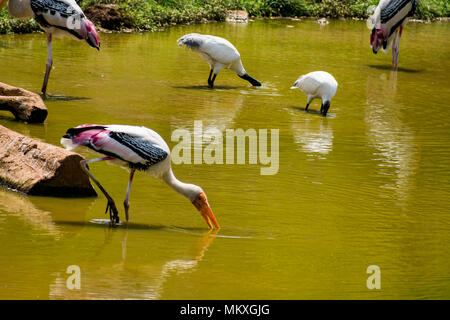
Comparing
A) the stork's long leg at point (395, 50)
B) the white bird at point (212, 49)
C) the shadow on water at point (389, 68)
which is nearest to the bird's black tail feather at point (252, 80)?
the white bird at point (212, 49)

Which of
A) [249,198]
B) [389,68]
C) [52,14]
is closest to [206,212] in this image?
[249,198]

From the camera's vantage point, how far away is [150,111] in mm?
10500

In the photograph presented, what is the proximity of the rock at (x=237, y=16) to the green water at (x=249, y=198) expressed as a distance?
7.80 meters

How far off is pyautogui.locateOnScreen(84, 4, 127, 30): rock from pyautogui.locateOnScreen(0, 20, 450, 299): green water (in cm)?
337

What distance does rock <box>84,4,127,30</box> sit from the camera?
59.6 ft

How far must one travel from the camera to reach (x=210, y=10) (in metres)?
21.9

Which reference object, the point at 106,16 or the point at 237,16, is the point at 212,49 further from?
the point at 237,16

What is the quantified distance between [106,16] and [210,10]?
4366 millimetres

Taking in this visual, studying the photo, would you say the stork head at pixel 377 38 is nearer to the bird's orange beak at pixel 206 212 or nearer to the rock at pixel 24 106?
the rock at pixel 24 106

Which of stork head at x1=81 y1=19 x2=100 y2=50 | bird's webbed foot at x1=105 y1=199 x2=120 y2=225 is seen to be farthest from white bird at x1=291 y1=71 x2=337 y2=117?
bird's webbed foot at x1=105 y1=199 x2=120 y2=225

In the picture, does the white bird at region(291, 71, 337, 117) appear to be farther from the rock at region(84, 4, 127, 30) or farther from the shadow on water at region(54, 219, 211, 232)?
the rock at region(84, 4, 127, 30)

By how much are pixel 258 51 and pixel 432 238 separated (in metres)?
10.7

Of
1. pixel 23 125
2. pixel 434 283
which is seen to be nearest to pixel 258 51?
pixel 23 125
